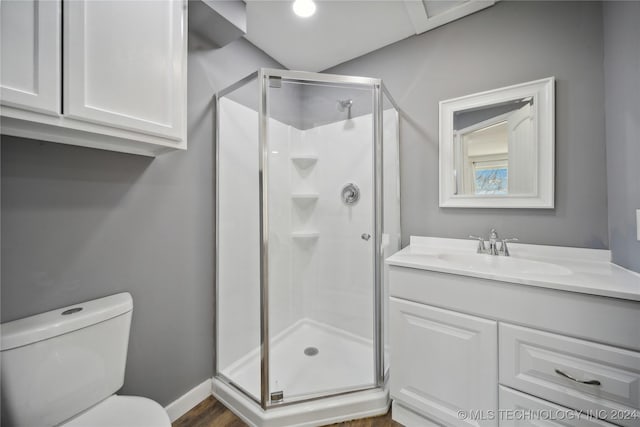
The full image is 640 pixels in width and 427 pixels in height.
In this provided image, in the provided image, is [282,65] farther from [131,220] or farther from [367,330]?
[367,330]

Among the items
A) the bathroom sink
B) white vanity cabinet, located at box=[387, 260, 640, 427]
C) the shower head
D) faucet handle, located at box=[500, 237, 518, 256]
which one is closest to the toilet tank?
white vanity cabinet, located at box=[387, 260, 640, 427]

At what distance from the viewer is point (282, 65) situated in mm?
2164

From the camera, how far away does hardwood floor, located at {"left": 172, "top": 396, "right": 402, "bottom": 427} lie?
133 cm

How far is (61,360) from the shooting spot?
88 cm

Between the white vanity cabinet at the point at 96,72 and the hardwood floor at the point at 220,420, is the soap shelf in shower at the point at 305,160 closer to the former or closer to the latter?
the white vanity cabinet at the point at 96,72

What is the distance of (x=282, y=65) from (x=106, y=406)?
2.43 metres

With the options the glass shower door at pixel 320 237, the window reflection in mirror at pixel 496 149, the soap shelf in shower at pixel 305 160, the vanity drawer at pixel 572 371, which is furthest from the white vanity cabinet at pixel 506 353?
the soap shelf in shower at pixel 305 160

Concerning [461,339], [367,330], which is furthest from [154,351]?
[461,339]

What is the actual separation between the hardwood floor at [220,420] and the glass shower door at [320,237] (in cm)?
16

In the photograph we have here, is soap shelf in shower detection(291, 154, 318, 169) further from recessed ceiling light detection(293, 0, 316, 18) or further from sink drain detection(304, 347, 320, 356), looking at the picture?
sink drain detection(304, 347, 320, 356)

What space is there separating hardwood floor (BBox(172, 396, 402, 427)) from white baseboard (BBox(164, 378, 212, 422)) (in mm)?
26

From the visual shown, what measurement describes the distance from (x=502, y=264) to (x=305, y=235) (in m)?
1.31

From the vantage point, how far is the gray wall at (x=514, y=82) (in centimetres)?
131

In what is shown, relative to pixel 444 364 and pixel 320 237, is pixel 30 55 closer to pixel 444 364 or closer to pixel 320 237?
pixel 320 237
